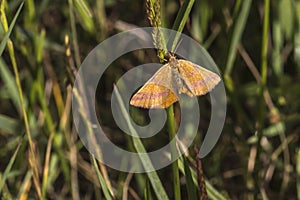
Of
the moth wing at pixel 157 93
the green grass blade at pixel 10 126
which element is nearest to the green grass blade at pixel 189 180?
the moth wing at pixel 157 93

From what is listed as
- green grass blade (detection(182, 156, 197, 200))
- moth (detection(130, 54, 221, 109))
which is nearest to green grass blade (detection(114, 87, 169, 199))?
green grass blade (detection(182, 156, 197, 200))

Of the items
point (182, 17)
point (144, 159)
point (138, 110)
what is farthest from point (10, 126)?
point (182, 17)

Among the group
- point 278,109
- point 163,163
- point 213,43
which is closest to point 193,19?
point 213,43

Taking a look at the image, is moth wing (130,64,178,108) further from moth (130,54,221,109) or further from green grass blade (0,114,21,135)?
green grass blade (0,114,21,135)

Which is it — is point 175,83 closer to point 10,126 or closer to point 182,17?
point 182,17

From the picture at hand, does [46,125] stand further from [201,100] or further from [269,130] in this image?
[269,130]

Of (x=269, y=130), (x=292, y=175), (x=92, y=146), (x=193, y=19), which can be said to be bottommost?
(x=292, y=175)

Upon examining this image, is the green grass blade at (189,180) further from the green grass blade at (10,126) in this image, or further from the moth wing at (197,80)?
the green grass blade at (10,126)
